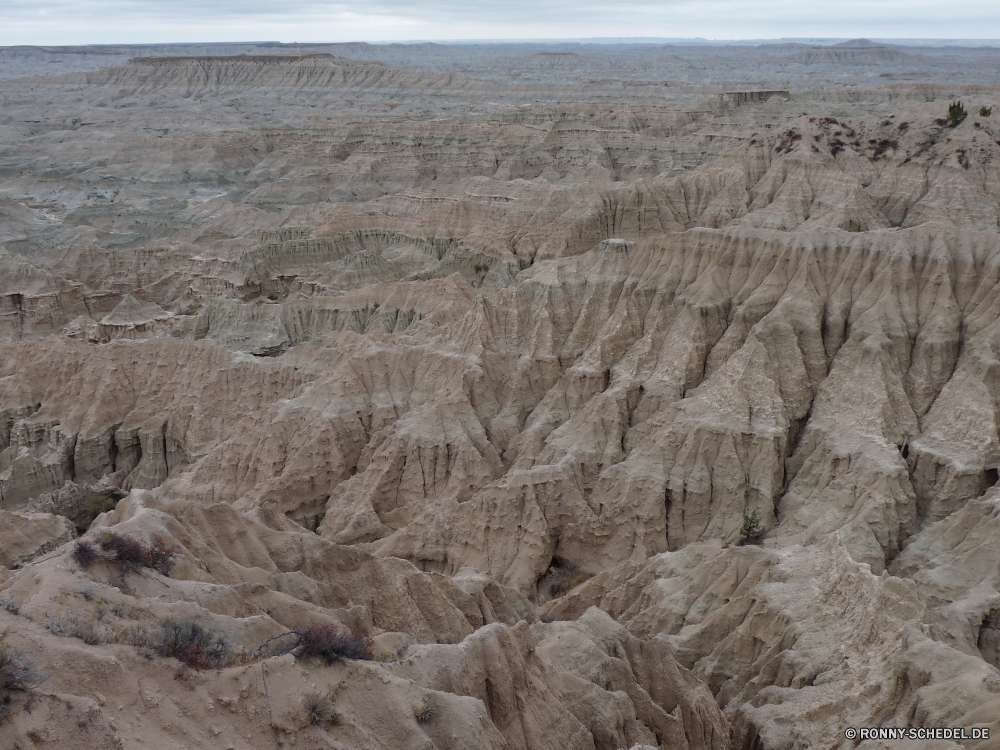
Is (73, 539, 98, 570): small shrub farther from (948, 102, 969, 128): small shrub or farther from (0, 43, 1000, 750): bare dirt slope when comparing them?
(948, 102, 969, 128): small shrub

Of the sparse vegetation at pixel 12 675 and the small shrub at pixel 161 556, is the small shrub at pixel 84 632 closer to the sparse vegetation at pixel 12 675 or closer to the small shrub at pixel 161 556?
the sparse vegetation at pixel 12 675

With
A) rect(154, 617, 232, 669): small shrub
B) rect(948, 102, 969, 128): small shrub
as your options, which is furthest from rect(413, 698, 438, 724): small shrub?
rect(948, 102, 969, 128): small shrub

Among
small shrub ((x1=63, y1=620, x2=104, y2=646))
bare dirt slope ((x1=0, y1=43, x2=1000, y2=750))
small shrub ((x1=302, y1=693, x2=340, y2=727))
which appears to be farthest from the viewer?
bare dirt slope ((x1=0, y1=43, x2=1000, y2=750))

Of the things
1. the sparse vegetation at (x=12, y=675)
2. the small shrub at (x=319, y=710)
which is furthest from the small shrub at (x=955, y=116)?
the sparse vegetation at (x=12, y=675)

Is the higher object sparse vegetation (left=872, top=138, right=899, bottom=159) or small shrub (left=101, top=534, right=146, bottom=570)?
sparse vegetation (left=872, top=138, right=899, bottom=159)

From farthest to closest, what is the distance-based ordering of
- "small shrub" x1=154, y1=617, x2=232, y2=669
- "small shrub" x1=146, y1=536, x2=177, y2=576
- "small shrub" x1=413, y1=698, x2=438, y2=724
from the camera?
"small shrub" x1=146, y1=536, x2=177, y2=576 → "small shrub" x1=413, y1=698, x2=438, y2=724 → "small shrub" x1=154, y1=617, x2=232, y2=669

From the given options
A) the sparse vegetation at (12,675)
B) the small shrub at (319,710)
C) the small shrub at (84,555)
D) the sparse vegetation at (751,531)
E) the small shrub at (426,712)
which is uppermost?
the sparse vegetation at (12,675)

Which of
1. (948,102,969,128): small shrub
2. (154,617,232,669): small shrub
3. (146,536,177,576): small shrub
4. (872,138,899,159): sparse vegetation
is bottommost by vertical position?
(146,536,177,576): small shrub

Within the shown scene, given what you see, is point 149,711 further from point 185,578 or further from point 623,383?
point 623,383
